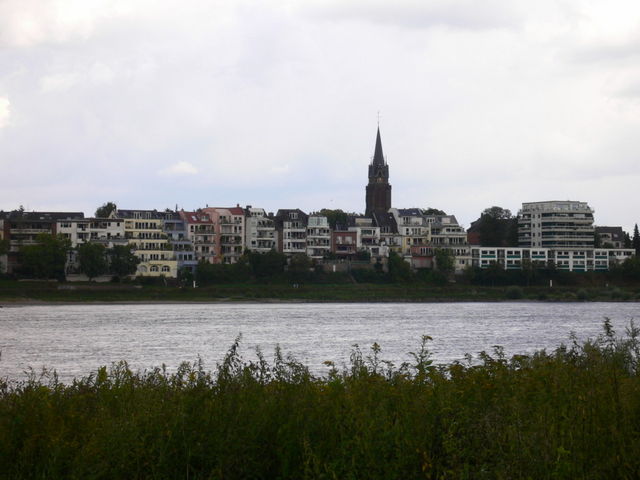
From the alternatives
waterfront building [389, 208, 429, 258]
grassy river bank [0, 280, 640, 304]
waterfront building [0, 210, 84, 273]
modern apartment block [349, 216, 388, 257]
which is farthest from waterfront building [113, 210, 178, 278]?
waterfront building [389, 208, 429, 258]

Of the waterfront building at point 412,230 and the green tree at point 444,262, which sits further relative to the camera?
the waterfront building at point 412,230

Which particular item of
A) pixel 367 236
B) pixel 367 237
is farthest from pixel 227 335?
pixel 367 236

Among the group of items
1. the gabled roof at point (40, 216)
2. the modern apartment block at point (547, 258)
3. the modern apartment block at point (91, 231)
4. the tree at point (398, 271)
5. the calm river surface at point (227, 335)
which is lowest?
the calm river surface at point (227, 335)

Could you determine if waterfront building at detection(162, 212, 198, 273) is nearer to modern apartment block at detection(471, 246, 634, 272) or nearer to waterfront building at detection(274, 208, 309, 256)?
waterfront building at detection(274, 208, 309, 256)

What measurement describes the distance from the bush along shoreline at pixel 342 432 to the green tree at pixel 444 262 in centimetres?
14087

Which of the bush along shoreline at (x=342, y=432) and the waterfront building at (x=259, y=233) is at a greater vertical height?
the waterfront building at (x=259, y=233)

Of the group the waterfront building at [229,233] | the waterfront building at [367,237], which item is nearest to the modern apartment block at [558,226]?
the waterfront building at [367,237]

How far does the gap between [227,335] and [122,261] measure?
2688 inches

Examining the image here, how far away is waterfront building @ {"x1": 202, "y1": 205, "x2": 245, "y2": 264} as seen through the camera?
15600 cm

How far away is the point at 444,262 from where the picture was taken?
508 ft

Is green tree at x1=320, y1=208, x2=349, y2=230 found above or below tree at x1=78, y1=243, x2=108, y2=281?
above

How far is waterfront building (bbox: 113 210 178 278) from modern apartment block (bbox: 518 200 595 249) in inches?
2650

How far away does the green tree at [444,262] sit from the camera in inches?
6093

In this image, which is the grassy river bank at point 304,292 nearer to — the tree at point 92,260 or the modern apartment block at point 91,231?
the tree at point 92,260
